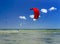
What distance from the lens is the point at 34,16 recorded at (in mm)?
4078

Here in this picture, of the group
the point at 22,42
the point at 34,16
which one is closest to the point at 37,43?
the point at 22,42

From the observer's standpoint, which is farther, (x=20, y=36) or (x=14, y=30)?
(x=14, y=30)

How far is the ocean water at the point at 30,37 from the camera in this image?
3.60 metres

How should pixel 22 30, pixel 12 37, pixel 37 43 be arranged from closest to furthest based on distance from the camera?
1. pixel 37 43
2. pixel 12 37
3. pixel 22 30

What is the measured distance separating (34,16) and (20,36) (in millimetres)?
467

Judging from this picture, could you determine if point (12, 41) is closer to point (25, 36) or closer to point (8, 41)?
point (8, 41)

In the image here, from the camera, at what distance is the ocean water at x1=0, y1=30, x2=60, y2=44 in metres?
3.60

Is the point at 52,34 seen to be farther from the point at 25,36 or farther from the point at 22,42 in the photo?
the point at 22,42

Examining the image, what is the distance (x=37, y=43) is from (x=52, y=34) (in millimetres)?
833

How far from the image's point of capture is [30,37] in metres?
3.94

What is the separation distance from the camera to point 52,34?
4254 millimetres

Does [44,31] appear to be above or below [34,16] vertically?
below

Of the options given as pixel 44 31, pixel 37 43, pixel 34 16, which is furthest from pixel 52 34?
pixel 37 43

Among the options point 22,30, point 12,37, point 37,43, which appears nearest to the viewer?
point 37,43
